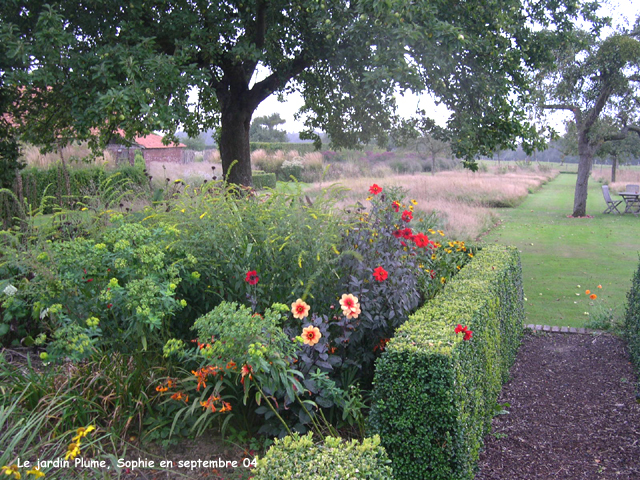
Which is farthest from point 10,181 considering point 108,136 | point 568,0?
point 568,0

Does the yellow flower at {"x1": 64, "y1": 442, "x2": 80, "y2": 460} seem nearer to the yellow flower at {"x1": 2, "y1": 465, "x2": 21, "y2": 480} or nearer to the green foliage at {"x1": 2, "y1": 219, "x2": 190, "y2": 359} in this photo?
the yellow flower at {"x1": 2, "y1": 465, "x2": 21, "y2": 480}

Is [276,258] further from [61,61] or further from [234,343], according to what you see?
[61,61]

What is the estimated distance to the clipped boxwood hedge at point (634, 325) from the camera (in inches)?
173

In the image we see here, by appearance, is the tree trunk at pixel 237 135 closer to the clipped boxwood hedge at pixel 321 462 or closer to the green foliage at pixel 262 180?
the clipped boxwood hedge at pixel 321 462

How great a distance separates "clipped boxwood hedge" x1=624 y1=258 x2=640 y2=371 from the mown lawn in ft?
2.57

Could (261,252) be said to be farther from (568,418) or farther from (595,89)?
(595,89)

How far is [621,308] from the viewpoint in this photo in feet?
20.6

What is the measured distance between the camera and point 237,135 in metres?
8.02

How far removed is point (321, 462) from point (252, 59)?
19.0ft

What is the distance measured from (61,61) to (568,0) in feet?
26.2

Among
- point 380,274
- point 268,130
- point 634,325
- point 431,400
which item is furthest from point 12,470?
point 268,130

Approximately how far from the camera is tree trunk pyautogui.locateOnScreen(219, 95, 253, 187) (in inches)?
316

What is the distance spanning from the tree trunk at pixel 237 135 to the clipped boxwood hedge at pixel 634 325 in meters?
5.54

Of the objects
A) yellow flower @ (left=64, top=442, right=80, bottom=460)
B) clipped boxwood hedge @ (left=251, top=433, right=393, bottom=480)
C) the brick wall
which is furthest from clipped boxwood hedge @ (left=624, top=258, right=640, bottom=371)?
the brick wall
